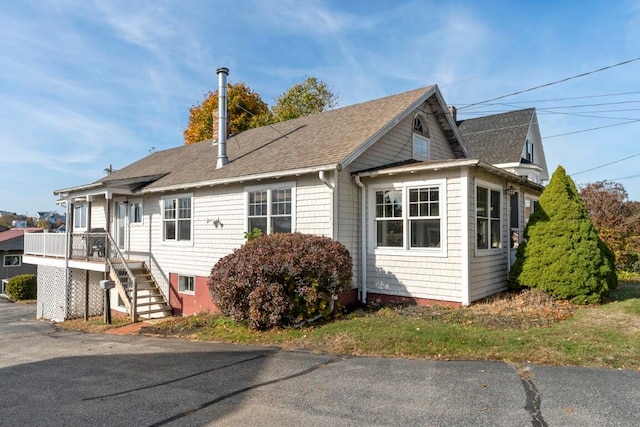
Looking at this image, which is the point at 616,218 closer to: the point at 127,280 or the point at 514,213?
the point at 514,213

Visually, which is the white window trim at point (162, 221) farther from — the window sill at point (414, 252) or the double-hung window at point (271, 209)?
the window sill at point (414, 252)

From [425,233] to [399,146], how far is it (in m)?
3.49

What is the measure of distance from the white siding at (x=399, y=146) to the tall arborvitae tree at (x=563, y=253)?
13.4 ft

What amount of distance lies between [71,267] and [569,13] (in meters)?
20.8

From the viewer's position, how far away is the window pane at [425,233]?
966cm

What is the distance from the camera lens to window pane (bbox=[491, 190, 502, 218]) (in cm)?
1051

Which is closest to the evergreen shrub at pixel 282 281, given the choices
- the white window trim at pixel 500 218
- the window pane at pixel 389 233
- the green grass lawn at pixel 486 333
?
the green grass lawn at pixel 486 333

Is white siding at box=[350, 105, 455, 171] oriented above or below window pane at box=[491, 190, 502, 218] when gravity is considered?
above

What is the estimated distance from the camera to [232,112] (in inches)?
1254

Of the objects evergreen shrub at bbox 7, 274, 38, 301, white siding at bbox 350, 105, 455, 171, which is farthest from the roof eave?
evergreen shrub at bbox 7, 274, 38, 301

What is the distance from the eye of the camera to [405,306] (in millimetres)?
9578

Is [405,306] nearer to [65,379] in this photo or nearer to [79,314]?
[65,379]

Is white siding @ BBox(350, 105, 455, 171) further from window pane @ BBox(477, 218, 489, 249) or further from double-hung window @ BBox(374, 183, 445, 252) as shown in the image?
window pane @ BBox(477, 218, 489, 249)

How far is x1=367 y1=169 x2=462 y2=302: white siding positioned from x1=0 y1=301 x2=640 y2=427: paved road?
3496mm
